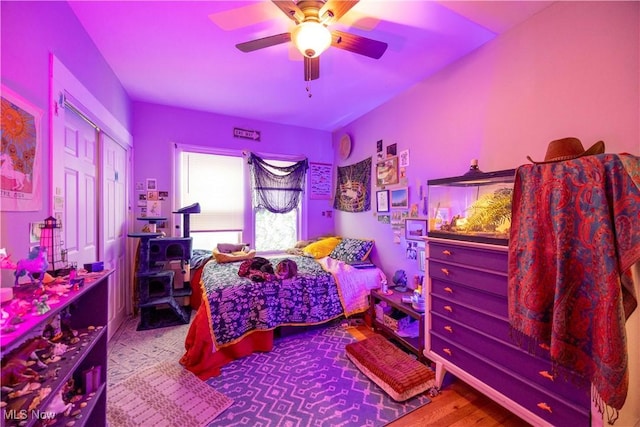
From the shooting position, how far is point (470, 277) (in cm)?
170

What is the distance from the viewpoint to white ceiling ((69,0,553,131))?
176 cm

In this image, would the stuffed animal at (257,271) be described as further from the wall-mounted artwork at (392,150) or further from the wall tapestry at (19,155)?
the wall-mounted artwork at (392,150)

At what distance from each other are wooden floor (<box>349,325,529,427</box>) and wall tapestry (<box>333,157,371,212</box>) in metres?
2.24

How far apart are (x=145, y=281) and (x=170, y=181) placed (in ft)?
4.35

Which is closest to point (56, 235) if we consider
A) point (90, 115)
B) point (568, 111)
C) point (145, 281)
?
point (90, 115)

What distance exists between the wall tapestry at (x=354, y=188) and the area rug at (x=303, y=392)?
1.96 m

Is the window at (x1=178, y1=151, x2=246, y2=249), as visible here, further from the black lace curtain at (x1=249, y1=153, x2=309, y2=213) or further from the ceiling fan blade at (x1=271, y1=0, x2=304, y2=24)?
the ceiling fan blade at (x1=271, y1=0, x2=304, y2=24)

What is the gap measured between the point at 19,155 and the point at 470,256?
257 centimetres

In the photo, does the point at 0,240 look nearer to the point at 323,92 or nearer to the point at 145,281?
the point at 145,281

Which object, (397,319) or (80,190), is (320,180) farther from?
(80,190)

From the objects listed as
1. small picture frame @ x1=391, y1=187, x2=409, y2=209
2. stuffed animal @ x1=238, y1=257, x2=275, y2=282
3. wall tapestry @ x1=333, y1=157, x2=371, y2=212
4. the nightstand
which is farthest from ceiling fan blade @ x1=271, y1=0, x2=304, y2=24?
the nightstand

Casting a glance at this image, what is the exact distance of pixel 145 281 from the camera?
9.36 feet

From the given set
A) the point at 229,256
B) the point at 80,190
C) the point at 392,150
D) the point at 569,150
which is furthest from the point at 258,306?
the point at 569,150

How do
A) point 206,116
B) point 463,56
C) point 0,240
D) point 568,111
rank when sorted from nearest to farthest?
point 0,240
point 568,111
point 463,56
point 206,116
